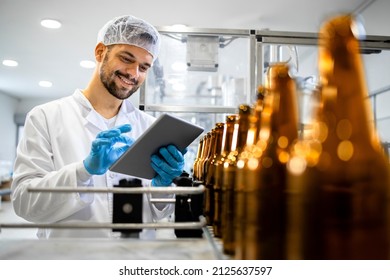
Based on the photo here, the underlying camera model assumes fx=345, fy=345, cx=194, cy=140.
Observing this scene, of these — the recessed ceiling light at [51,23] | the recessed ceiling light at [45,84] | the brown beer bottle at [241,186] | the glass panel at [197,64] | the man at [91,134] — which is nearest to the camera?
the brown beer bottle at [241,186]

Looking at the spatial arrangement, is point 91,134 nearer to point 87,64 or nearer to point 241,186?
point 241,186

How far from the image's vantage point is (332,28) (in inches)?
10.6

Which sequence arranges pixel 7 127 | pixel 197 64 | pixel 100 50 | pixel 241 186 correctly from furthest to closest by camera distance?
pixel 7 127
pixel 197 64
pixel 100 50
pixel 241 186

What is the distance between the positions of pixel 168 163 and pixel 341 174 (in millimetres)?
521

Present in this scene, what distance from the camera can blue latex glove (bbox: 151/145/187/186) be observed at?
0.72 m

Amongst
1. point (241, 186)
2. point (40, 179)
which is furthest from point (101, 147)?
point (241, 186)

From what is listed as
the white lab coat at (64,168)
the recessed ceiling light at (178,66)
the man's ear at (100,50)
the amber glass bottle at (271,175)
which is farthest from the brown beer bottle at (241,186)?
the recessed ceiling light at (178,66)

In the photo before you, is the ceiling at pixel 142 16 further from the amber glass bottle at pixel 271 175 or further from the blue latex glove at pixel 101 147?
the amber glass bottle at pixel 271 175

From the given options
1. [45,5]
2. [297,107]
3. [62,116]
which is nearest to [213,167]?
[297,107]

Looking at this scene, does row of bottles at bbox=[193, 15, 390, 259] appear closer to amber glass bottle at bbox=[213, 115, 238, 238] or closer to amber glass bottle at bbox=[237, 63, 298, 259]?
amber glass bottle at bbox=[237, 63, 298, 259]

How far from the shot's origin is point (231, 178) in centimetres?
45

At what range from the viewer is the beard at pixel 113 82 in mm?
1042

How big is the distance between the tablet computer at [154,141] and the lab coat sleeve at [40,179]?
0.14 m
